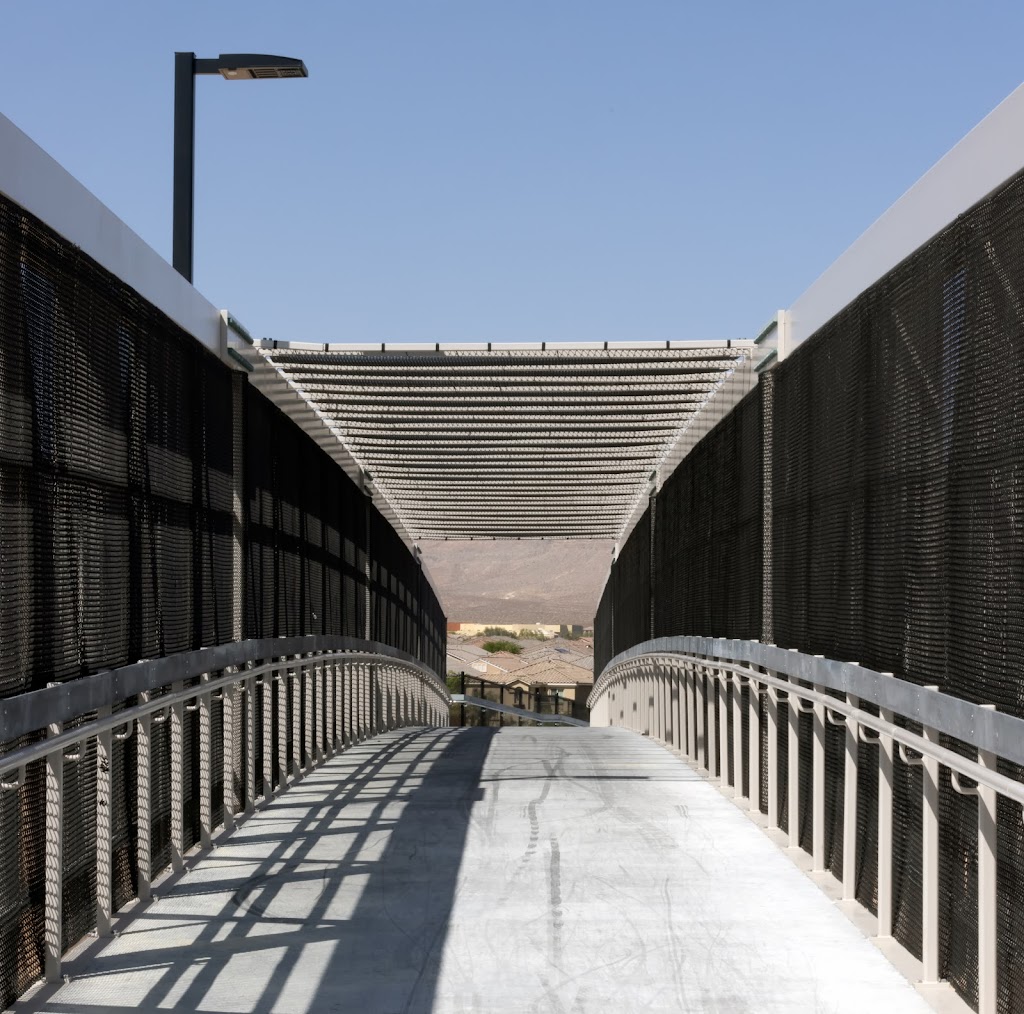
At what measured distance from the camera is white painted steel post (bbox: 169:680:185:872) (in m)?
7.76

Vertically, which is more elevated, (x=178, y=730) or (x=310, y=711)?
(x=178, y=730)

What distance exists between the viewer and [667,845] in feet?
28.6

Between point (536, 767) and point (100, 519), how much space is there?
702 cm

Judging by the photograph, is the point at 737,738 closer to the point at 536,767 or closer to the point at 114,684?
the point at 536,767

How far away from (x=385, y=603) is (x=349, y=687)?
7270 mm

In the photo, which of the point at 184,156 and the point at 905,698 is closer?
the point at 905,698

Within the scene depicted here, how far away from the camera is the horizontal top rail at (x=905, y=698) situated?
4.69 metres

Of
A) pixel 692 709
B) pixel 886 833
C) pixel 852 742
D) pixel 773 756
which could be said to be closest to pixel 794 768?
pixel 773 756

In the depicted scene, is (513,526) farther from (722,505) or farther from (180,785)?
(180,785)

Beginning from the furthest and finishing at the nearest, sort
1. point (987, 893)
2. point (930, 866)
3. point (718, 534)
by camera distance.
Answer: point (718, 534) → point (930, 866) → point (987, 893)

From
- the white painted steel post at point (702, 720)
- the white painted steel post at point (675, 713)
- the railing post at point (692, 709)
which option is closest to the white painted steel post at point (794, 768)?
the white painted steel post at point (702, 720)

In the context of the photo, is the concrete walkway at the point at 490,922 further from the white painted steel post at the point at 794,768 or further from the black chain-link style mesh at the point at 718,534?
the black chain-link style mesh at the point at 718,534

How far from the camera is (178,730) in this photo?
7781 mm

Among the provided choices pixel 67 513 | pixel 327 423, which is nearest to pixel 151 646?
pixel 67 513
